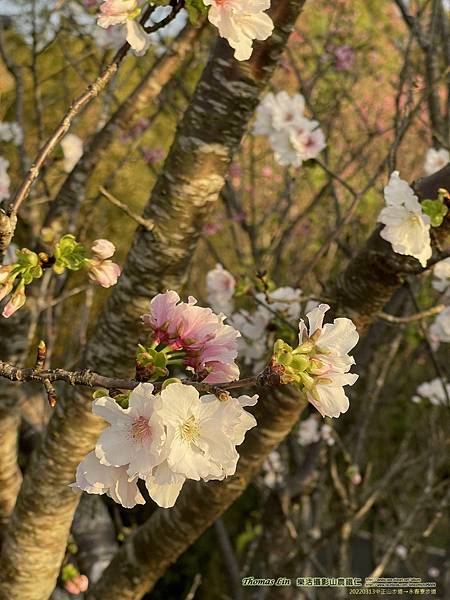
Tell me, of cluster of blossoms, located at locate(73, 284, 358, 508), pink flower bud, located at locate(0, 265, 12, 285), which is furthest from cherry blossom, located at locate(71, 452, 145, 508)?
pink flower bud, located at locate(0, 265, 12, 285)

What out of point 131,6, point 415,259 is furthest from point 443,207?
point 131,6

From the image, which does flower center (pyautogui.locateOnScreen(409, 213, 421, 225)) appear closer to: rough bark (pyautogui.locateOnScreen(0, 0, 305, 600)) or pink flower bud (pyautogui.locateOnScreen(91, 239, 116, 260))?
rough bark (pyautogui.locateOnScreen(0, 0, 305, 600))

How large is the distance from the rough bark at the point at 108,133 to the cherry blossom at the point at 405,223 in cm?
91

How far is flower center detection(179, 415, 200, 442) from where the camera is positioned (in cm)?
64

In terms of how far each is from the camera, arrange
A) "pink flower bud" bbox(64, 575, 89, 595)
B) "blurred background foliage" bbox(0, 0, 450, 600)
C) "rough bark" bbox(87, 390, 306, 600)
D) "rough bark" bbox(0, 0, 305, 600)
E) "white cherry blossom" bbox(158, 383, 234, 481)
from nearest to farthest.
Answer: "white cherry blossom" bbox(158, 383, 234, 481), "rough bark" bbox(0, 0, 305, 600), "rough bark" bbox(87, 390, 306, 600), "pink flower bud" bbox(64, 575, 89, 595), "blurred background foliage" bbox(0, 0, 450, 600)

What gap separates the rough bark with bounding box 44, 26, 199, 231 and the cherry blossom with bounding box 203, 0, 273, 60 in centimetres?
A: 90

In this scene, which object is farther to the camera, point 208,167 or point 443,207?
point 208,167

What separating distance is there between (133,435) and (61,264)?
1.04 ft

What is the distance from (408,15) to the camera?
164cm

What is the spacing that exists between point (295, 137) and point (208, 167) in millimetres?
764

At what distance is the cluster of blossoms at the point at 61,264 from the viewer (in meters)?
0.80

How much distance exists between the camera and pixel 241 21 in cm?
82

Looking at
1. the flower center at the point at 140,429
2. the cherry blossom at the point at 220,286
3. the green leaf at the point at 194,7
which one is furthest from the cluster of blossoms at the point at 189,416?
the cherry blossom at the point at 220,286

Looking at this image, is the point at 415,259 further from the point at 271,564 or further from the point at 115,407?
the point at 271,564
